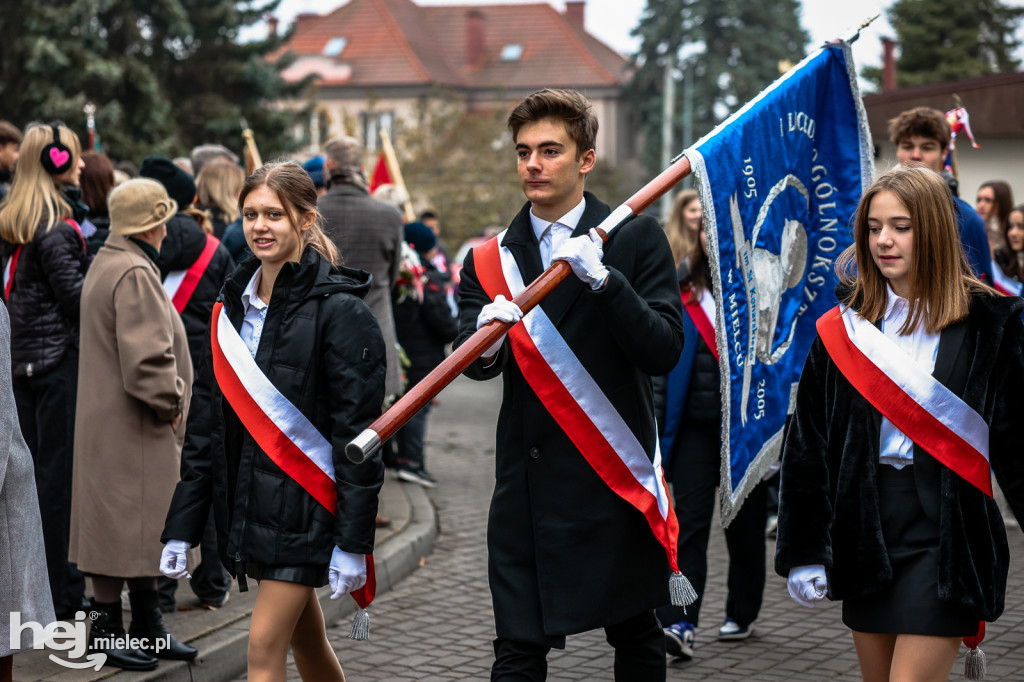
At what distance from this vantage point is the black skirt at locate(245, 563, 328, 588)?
385 centimetres

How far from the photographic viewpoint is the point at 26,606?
4051 mm

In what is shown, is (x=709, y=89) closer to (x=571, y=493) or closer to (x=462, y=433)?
(x=462, y=433)

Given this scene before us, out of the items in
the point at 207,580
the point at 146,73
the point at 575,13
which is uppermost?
the point at 575,13

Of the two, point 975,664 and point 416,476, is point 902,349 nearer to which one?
point 975,664

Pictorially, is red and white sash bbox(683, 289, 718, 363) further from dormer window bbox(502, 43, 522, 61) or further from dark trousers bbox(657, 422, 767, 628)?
dormer window bbox(502, 43, 522, 61)

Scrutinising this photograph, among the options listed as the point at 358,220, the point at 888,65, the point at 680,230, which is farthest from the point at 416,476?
the point at 888,65

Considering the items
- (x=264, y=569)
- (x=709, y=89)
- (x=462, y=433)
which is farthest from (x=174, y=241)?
(x=709, y=89)

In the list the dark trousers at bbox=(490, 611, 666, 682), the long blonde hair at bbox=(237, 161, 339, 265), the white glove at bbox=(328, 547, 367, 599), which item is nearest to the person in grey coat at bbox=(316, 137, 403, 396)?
the long blonde hair at bbox=(237, 161, 339, 265)

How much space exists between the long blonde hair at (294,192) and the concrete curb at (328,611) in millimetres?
1827

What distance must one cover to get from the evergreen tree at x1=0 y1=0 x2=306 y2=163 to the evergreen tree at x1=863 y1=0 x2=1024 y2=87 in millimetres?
13432

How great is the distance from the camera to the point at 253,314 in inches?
162

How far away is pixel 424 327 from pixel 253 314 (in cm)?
581

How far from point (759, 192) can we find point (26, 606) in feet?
9.19

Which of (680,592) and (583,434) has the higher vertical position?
(583,434)
